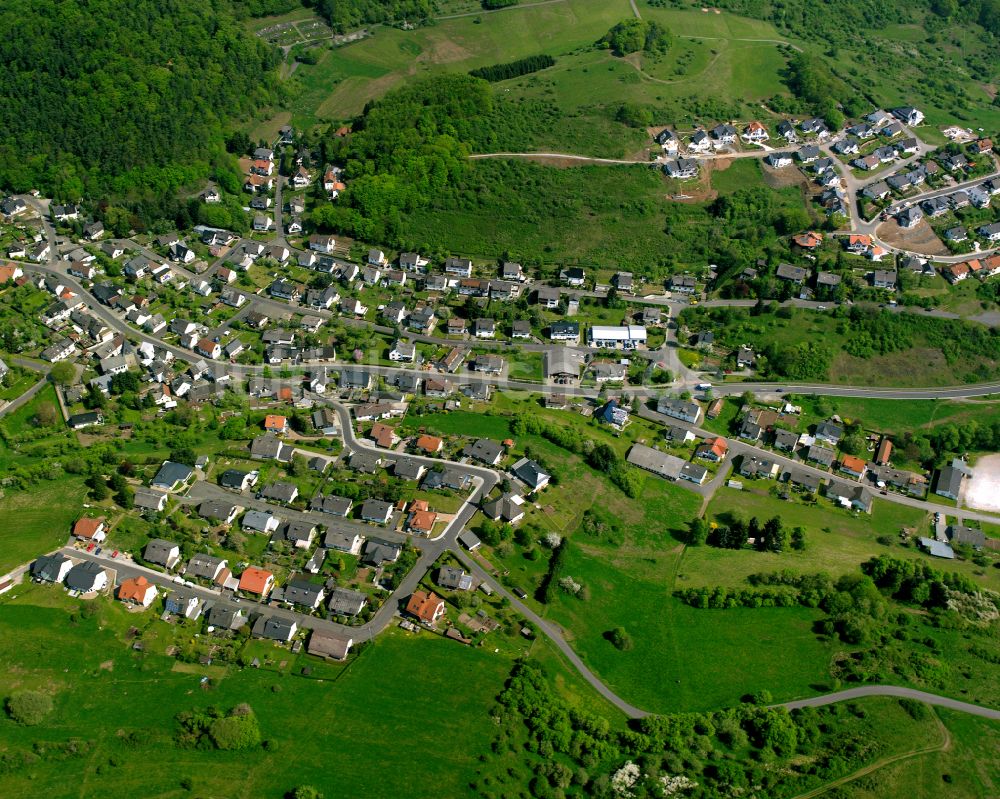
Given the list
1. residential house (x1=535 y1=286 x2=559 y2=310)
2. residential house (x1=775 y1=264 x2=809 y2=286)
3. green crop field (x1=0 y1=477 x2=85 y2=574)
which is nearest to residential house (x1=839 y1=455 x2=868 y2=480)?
residential house (x1=775 y1=264 x2=809 y2=286)

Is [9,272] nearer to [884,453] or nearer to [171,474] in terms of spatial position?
[171,474]

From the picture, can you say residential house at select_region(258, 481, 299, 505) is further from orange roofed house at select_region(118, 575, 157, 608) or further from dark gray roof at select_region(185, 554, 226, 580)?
orange roofed house at select_region(118, 575, 157, 608)

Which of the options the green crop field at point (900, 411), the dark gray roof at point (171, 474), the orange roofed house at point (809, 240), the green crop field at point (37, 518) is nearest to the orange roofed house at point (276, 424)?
the dark gray roof at point (171, 474)

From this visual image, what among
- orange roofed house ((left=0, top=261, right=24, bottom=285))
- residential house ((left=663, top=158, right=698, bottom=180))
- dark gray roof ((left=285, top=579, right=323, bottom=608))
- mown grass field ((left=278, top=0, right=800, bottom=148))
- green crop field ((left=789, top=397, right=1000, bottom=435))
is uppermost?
mown grass field ((left=278, top=0, right=800, bottom=148))

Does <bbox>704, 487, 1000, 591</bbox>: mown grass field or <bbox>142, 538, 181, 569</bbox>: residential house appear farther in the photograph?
<bbox>704, 487, 1000, 591</bbox>: mown grass field

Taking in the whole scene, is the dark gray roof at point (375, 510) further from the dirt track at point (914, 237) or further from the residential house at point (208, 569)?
the dirt track at point (914, 237)
